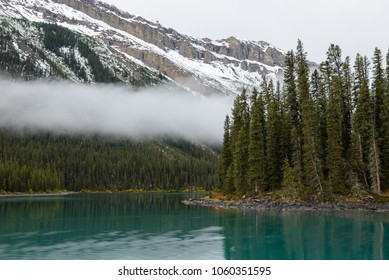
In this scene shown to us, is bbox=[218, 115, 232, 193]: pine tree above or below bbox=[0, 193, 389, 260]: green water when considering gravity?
above

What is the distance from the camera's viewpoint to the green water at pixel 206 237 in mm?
33969

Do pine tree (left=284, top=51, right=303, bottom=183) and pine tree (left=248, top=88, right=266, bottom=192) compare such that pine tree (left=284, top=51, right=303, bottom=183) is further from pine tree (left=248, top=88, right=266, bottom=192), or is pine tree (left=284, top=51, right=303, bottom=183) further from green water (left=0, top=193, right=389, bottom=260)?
green water (left=0, top=193, right=389, bottom=260)

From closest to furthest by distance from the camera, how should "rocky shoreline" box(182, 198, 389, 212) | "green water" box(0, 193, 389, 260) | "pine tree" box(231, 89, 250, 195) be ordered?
"green water" box(0, 193, 389, 260), "rocky shoreline" box(182, 198, 389, 212), "pine tree" box(231, 89, 250, 195)

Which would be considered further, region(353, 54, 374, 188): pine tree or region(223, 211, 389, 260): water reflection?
region(353, 54, 374, 188): pine tree

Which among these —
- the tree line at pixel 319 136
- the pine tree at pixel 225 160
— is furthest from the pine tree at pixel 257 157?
the pine tree at pixel 225 160

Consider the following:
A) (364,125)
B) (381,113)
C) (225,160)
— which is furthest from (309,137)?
(225,160)

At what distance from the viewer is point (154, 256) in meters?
33.4

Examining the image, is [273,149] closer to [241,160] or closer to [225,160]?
[241,160]

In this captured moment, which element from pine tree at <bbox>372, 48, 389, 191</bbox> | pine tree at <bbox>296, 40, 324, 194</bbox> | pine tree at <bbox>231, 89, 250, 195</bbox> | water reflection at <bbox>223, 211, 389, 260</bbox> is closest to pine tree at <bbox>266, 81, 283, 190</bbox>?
pine tree at <bbox>231, 89, 250, 195</bbox>

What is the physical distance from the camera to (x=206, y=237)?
Result: 4328cm

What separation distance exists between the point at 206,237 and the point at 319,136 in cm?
4742

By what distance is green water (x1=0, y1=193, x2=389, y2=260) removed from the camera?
3397cm

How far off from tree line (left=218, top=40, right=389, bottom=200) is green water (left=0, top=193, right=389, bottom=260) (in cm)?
1592
